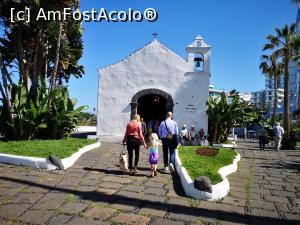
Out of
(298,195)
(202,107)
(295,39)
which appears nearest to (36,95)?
(202,107)

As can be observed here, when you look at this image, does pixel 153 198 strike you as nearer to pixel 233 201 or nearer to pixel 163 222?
pixel 163 222

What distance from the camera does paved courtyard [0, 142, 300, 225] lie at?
5281 millimetres

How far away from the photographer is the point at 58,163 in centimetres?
876

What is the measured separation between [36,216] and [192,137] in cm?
1424

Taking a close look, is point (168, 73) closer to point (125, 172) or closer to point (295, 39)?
point (295, 39)

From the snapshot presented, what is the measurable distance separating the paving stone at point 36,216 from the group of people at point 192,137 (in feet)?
44.5

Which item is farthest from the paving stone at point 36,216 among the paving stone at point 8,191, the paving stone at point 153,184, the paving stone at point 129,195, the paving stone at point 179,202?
the paving stone at point 153,184

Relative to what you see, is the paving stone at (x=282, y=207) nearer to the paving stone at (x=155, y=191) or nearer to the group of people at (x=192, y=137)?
the paving stone at (x=155, y=191)

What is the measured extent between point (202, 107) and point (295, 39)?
20.3 feet

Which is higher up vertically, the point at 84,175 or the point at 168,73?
the point at 168,73

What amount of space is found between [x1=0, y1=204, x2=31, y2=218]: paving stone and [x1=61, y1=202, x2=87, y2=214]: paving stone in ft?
1.98

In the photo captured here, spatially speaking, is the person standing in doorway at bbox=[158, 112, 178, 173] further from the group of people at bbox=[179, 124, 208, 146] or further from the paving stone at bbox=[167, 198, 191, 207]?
the group of people at bbox=[179, 124, 208, 146]

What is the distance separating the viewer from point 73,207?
5.64 metres

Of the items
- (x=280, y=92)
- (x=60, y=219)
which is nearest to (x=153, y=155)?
(x=60, y=219)
